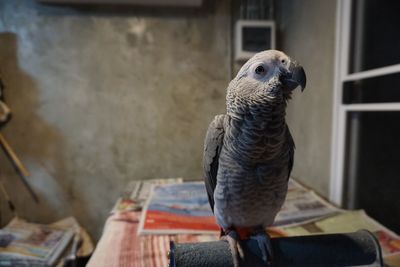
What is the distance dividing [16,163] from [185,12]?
1.59 metres

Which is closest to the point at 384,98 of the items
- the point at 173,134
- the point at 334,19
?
the point at 334,19

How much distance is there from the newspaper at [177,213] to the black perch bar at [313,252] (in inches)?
18.6

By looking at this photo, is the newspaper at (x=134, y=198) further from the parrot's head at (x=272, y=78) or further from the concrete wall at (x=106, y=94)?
the parrot's head at (x=272, y=78)

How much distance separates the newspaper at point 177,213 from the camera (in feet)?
3.29

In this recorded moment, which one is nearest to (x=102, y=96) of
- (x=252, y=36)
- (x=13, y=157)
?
(x=13, y=157)

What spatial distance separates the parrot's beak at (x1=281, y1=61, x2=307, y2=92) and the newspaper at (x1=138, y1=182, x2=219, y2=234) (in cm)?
70

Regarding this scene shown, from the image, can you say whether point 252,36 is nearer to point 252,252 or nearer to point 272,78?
point 272,78

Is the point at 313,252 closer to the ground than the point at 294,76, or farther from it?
closer to the ground

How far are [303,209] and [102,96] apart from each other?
57.8 inches

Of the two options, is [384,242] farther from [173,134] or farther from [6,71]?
[6,71]

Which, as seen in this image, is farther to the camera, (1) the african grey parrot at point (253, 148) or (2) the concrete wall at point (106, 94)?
(2) the concrete wall at point (106, 94)

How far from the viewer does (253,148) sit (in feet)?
1.82

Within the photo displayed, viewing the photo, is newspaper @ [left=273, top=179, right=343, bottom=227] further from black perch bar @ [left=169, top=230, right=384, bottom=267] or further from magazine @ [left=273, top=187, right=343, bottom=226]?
black perch bar @ [left=169, top=230, right=384, bottom=267]

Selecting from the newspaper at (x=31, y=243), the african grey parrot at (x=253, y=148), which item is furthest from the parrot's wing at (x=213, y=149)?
the newspaper at (x=31, y=243)
